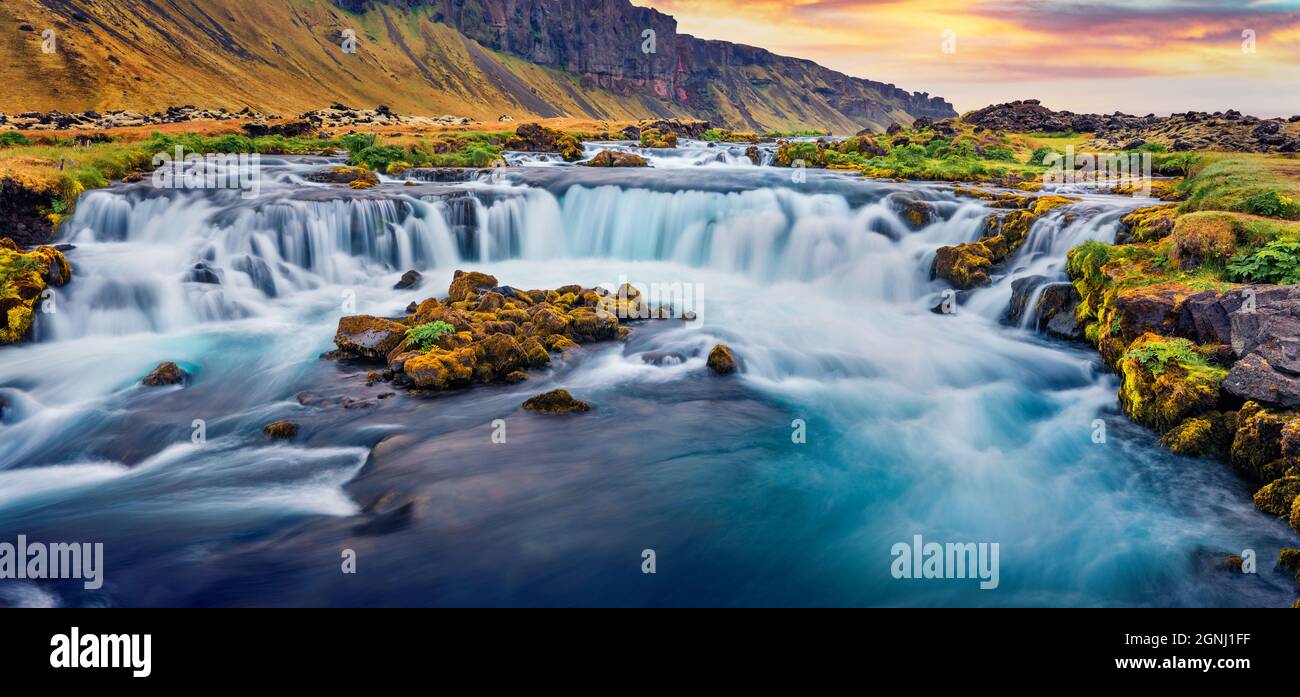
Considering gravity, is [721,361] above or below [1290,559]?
above

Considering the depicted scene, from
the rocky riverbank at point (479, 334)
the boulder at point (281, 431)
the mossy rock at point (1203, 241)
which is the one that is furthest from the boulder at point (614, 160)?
the boulder at point (281, 431)

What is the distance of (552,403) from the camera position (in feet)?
40.9

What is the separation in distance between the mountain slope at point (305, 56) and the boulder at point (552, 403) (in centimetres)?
6638

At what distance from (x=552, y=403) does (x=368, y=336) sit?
4723 mm

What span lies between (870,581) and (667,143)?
179 ft

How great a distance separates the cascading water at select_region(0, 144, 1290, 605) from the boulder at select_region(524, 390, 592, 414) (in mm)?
325

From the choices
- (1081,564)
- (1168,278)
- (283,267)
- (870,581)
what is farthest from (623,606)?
(283,267)

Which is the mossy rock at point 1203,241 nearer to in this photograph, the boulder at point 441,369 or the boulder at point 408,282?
the boulder at point 441,369

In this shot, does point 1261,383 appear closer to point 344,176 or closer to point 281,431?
point 281,431

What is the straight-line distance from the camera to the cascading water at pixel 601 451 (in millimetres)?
8289

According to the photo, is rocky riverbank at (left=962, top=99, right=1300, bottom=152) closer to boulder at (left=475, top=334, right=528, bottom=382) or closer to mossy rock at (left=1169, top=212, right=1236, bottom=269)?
mossy rock at (left=1169, top=212, right=1236, bottom=269)

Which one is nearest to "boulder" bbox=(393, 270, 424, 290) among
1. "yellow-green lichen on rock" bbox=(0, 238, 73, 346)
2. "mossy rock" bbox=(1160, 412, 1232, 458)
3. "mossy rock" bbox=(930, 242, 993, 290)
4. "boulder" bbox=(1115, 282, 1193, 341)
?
"yellow-green lichen on rock" bbox=(0, 238, 73, 346)

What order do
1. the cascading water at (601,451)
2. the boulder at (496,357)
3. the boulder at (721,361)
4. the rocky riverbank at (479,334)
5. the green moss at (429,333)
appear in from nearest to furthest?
the cascading water at (601,451) → the rocky riverbank at (479,334) → the boulder at (496,357) → the green moss at (429,333) → the boulder at (721,361)

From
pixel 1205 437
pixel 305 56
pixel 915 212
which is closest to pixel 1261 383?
pixel 1205 437
